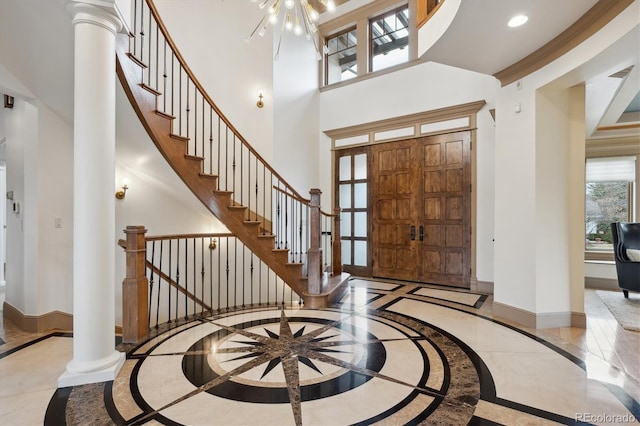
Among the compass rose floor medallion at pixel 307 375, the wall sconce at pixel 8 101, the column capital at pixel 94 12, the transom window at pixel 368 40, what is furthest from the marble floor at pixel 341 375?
the transom window at pixel 368 40

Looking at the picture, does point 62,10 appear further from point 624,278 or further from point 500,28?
point 624,278

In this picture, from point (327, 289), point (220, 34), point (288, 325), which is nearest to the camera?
point (288, 325)

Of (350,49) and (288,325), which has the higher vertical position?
(350,49)

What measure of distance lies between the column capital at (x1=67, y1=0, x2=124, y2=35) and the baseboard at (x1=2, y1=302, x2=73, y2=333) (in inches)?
117

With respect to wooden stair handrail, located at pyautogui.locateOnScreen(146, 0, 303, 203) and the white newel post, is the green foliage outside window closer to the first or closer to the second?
wooden stair handrail, located at pyautogui.locateOnScreen(146, 0, 303, 203)

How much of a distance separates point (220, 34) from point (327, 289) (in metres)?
4.54

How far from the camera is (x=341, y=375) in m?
2.16

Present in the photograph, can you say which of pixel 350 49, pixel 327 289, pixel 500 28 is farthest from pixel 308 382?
pixel 350 49

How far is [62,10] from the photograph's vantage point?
214cm

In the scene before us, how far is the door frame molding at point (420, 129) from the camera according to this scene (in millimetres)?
4742

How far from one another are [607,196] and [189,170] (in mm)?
6783

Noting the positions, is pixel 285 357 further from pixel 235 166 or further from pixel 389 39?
pixel 389 39

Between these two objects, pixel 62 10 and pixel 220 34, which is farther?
pixel 220 34

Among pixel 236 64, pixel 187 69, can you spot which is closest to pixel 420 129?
pixel 236 64
